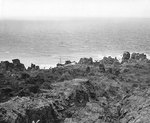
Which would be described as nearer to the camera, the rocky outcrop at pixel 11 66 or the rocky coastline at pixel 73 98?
the rocky coastline at pixel 73 98

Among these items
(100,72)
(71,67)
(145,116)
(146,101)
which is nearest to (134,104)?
(146,101)

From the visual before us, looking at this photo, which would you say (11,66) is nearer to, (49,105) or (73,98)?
(73,98)

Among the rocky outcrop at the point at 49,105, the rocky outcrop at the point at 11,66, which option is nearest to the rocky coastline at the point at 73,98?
the rocky outcrop at the point at 49,105

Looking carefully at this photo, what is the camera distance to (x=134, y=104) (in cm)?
2847

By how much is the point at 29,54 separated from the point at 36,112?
76.2 m

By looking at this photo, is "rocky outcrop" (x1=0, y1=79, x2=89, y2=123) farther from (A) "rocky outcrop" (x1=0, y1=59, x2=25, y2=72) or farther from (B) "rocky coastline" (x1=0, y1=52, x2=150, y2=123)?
(A) "rocky outcrop" (x1=0, y1=59, x2=25, y2=72)

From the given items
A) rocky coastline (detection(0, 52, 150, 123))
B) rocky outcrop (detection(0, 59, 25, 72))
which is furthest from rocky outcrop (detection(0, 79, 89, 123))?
rocky outcrop (detection(0, 59, 25, 72))

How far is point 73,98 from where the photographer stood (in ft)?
104

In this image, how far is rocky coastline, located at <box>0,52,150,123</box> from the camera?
26.2 meters

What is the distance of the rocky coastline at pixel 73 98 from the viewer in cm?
2617

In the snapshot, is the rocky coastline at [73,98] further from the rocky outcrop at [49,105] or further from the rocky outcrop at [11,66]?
the rocky outcrop at [11,66]

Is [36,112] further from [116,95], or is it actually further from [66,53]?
[66,53]

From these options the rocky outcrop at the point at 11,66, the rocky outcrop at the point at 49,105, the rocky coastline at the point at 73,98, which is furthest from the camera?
the rocky outcrop at the point at 11,66

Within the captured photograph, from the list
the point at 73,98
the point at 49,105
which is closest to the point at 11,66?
the point at 73,98
